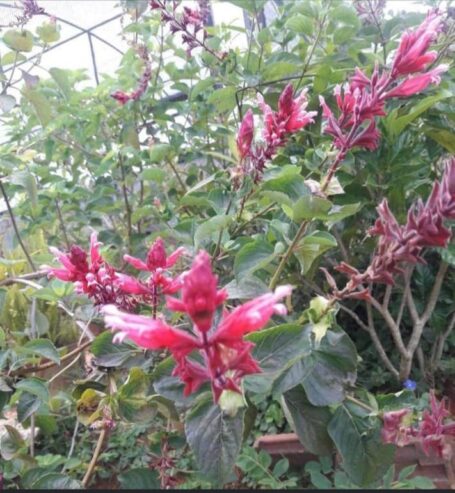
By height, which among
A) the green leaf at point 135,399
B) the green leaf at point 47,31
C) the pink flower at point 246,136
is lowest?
the green leaf at point 135,399

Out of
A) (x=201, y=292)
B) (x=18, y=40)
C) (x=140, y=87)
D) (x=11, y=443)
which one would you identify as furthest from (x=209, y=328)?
(x=140, y=87)

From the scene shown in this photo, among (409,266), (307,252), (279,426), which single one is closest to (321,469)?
(279,426)

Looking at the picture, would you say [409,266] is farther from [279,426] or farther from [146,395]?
[146,395]

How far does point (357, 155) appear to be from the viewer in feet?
3.08

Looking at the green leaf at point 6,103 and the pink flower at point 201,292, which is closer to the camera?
the pink flower at point 201,292

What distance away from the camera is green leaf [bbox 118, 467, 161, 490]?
0.62 metres

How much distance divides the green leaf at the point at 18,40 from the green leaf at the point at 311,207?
0.83m

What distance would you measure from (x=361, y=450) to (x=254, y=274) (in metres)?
0.30

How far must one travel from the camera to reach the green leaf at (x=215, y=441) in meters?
0.44

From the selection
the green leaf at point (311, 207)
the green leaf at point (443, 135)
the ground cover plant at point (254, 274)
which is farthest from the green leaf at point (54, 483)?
the green leaf at point (443, 135)

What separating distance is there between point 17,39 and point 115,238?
0.70 m

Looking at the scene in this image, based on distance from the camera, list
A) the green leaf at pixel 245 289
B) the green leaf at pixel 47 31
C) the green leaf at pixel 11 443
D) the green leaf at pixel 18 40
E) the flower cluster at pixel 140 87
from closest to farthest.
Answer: the green leaf at pixel 245 289 → the green leaf at pixel 11 443 → the green leaf at pixel 18 40 → the green leaf at pixel 47 31 → the flower cluster at pixel 140 87

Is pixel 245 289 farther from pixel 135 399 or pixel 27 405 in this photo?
pixel 27 405

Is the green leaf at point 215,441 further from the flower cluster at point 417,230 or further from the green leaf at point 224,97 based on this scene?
the green leaf at point 224,97
